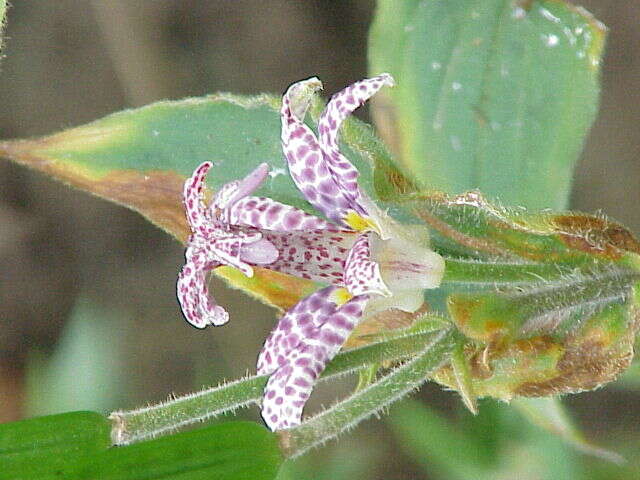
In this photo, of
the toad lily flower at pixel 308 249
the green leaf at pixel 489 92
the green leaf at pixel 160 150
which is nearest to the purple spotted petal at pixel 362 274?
the toad lily flower at pixel 308 249

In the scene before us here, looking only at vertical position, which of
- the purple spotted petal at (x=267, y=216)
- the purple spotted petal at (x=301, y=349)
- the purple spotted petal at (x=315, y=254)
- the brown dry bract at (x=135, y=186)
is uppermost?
the purple spotted petal at (x=267, y=216)

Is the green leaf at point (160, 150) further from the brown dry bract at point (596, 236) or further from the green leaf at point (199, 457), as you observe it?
the green leaf at point (199, 457)

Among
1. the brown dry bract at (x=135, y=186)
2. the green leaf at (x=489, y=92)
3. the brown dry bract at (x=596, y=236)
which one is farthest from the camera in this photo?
the green leaf at (x=489, y=92)

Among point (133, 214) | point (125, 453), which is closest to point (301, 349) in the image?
point (125, 453)

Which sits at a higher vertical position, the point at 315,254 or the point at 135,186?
the point at 315,254

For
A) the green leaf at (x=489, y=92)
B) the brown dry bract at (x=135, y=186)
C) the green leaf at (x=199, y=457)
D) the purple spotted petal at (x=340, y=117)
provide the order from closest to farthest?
the green leaf at (x=199, y=457), the purple spotted petal at (x=340, y=117), the brown dry bract at (x=135, y=186), the green leaf at (x=489, y=92)

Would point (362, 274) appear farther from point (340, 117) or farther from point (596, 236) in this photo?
point (596, 236)

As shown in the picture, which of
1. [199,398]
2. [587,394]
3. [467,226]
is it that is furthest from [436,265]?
[587,394]
